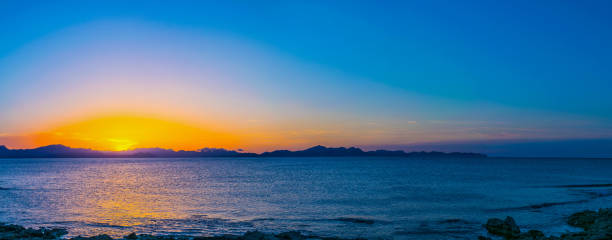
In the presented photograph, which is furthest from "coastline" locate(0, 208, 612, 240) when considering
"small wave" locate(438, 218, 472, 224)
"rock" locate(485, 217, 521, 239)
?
"small wave" locate(438, 218, 472, 224)

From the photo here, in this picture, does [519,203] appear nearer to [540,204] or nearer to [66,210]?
[540,204]

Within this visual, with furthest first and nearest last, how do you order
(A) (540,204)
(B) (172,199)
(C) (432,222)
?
(B) (172,199) → (A) (540,204) → (C) (432,222)

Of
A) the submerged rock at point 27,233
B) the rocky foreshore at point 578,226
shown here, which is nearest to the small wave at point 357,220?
the rocky foreshore at point 578,226

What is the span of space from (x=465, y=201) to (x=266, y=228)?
24.8 meters

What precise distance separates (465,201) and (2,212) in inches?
1769

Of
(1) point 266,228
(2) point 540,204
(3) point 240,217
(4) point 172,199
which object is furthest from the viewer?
(4) point 172,199

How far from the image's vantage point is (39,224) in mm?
29000

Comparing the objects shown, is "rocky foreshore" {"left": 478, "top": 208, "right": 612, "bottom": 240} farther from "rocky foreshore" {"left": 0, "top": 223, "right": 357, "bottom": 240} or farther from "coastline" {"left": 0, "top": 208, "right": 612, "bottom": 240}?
"rocky foreshore" {"left": 0, "top": 223, "right": 357, "bottom": 240}

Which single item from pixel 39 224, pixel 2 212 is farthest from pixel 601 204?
pixel 2 212

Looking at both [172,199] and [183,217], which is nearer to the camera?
[183,217]

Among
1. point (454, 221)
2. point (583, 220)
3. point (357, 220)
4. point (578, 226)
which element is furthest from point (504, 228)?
point (357, 220)

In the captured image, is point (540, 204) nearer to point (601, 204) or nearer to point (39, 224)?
point (601, 204)

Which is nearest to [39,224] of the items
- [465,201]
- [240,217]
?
[240,217]

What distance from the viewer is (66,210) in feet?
120
